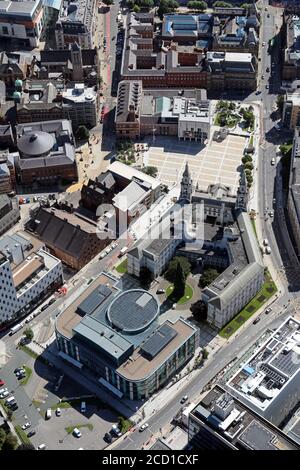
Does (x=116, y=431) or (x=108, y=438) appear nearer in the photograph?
(x=108, y=438)

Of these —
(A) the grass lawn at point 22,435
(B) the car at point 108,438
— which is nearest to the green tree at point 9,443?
(A) the grass lawn at point 22,435

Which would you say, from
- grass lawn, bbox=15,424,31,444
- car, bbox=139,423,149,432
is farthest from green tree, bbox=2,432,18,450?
car, bbox=139,423,149,432

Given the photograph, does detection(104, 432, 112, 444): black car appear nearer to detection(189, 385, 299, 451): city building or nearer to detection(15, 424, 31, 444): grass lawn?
detection(15, 424, 31, 444): grass lawn

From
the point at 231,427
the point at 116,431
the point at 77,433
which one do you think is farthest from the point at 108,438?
the point at 231,427

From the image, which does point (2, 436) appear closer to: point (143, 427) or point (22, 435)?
point (22, 435)

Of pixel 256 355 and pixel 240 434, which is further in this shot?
pixel 256 355
